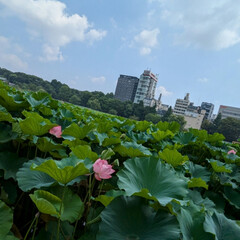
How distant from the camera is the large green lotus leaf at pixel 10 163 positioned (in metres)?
0.69

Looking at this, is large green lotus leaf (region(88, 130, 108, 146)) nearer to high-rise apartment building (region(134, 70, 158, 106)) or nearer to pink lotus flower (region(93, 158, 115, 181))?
pink lotus flower (region(93, 158, 115, 181))

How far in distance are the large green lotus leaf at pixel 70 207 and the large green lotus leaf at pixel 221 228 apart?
29 centimetres

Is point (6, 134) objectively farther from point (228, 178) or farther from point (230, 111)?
point (230, 111)

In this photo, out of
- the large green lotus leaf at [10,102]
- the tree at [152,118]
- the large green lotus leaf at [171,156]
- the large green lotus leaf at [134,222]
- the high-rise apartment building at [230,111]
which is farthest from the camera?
the high-rise apartment building at [230,111]

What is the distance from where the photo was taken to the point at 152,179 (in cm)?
54

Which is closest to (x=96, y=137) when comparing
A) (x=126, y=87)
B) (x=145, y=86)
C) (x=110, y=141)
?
(x=110, y=141)

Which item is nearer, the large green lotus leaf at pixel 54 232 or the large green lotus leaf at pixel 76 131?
the large green lotus leaf at pixel 54 232

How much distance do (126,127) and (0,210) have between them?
1190 mm

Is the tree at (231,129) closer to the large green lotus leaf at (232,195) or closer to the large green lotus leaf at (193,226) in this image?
the large green lotus leaf at (232,195)

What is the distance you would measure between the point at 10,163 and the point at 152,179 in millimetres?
551

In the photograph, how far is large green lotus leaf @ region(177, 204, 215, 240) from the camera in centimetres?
Result: 39

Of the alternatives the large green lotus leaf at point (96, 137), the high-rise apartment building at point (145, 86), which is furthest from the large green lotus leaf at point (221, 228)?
the high-rise apartment building at point (145, 86)

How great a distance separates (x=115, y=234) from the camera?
0.38 m

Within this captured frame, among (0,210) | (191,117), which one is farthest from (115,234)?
(191,117)
